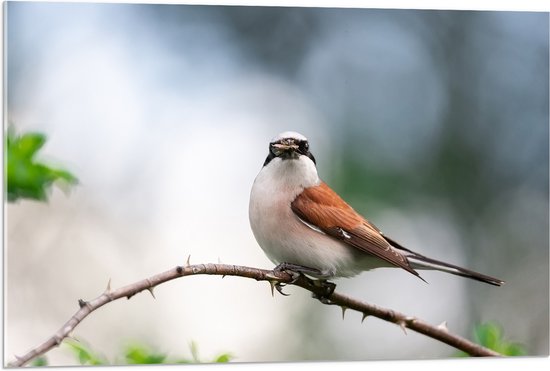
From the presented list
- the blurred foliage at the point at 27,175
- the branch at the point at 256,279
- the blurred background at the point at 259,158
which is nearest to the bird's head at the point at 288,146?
the blurred background at the point at 259,158

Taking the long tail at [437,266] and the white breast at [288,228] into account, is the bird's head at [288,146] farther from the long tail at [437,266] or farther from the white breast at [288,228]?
the long tail at [437,266]

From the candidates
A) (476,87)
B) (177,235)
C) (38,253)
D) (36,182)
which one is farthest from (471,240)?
(36,182)

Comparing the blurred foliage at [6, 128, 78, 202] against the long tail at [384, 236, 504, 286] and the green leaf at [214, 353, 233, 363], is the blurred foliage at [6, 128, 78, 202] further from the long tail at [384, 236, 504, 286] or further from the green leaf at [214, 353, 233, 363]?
the long tail at [384, 236, 504, 286]

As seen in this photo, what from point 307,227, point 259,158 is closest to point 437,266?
point 307,227

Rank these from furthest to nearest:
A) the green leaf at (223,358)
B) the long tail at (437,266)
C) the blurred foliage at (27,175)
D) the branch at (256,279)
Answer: the long tail at (437,266) → the green leaf at (223,358) → the branch at (256,279) → the blurred foliage at (27,175)

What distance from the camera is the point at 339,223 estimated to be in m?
2.78

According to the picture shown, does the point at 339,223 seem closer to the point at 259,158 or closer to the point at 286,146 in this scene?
the point at 286,146

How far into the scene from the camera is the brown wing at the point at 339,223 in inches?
107

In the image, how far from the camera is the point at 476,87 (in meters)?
3.37

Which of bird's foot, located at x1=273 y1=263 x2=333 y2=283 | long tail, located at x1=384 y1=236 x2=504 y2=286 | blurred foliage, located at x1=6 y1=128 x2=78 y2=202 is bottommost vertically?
blurred foliage, located at x1=6 y1=128 x2=78 y2=202

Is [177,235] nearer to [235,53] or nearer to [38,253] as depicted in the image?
[38,253]

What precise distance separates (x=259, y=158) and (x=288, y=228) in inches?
17.4

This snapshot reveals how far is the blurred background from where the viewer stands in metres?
2.91

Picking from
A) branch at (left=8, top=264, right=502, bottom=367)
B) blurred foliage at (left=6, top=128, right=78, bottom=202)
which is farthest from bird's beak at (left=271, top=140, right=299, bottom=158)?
blurred foliage at (left=6, top=128, right=78, bottom=202)
